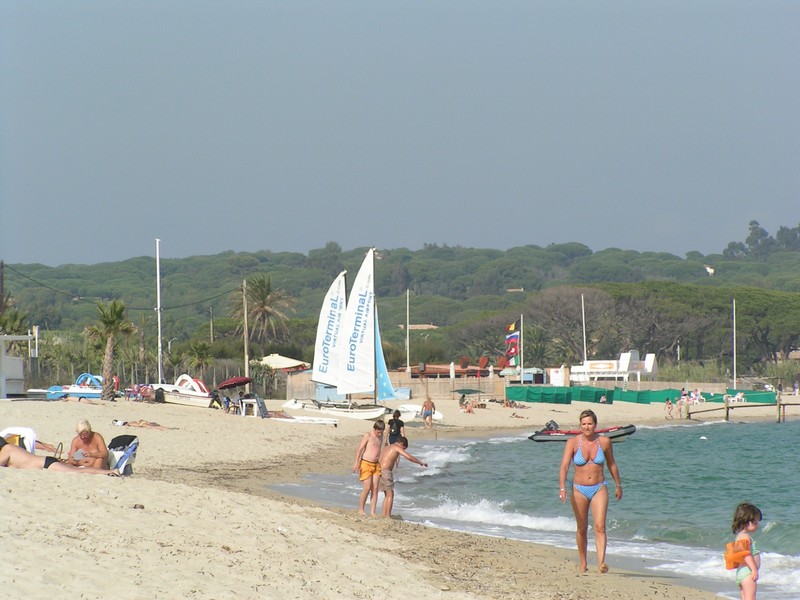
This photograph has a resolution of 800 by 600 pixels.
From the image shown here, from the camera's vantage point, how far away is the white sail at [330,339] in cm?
3822

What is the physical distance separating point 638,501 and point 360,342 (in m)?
17.3

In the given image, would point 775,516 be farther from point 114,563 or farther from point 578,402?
point 578,402

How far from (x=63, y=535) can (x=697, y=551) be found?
882 cm

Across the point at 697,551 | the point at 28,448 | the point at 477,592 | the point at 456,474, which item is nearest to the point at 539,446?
the point at 456,474

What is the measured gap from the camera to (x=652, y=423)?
51.0 meters

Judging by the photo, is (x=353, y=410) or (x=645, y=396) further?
(x=645, y=396)

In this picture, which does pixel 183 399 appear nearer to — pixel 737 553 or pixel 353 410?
pixel 353 410

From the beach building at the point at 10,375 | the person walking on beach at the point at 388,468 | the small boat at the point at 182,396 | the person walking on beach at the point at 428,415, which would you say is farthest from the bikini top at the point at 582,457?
the person walking on beach at the point at 428,415

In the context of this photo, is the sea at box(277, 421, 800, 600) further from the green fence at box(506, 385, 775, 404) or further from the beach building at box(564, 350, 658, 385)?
the beach building at box(564, 350, 658, 385)

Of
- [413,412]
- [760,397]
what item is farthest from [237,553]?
[760,397]

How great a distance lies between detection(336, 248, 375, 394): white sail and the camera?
118ft

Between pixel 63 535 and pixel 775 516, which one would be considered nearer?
pixel 63 535

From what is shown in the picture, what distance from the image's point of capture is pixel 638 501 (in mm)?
19875

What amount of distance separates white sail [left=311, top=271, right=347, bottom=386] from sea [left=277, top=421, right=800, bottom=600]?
593 centimetres
